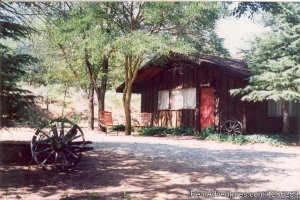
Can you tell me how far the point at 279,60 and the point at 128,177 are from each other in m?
9.25

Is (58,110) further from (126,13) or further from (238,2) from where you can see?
(238,2)

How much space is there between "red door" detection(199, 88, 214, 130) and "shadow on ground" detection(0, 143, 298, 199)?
26.6ft

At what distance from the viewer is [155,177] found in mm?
7254

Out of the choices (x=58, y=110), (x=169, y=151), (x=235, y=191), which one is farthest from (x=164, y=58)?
(x=58, y=110)

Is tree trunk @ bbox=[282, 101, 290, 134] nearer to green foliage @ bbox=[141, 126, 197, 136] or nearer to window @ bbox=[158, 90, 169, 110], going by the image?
green foliage @ bbox=[141, 126, 197, 136]

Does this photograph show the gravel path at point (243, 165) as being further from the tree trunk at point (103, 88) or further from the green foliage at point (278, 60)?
the tree trunk at point (103, 88)

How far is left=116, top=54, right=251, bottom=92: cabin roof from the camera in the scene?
609 inches

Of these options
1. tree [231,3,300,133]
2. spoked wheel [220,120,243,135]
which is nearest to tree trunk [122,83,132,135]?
spoked wheel [220,120,243,135]

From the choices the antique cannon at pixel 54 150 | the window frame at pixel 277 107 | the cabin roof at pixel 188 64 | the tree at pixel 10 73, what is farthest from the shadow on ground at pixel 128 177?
the window frame at pixel 277 107

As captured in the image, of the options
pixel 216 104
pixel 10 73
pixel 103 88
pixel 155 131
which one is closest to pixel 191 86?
pixel 216 104

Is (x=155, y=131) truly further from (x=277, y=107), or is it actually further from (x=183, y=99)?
(x=277, y=107)

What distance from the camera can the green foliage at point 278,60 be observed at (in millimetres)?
13281

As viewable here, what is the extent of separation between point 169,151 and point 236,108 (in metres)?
6.73

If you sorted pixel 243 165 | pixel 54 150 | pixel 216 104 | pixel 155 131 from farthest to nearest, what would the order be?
pixel 155 131
pixel 216 104
pixel 243 165
pixel 54 150
